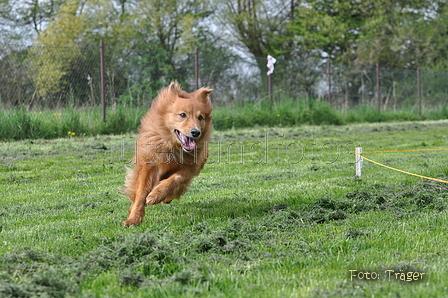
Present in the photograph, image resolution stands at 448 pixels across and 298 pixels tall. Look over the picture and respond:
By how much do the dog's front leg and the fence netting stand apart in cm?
797

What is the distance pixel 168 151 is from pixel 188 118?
385 millimetres

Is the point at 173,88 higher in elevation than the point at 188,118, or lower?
higher

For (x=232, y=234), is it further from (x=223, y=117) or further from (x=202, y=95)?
(x=223, y=117)

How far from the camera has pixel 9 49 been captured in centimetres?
1201

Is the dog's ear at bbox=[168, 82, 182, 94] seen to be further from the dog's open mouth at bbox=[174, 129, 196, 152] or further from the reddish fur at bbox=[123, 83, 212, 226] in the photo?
the dog's open mouth at bbox=[174, 129, 196, 152]

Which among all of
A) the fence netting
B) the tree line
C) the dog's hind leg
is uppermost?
the tree line

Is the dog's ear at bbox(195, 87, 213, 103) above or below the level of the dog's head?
above

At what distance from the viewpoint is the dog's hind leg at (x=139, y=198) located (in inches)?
173

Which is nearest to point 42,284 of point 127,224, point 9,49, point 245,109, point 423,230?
point 127,224

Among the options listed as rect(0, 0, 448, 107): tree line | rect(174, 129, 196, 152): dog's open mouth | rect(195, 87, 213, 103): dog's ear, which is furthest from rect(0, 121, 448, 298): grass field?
rect(0, 0, 448, 107): tree line

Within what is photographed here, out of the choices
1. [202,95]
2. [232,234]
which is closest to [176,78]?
[202,95]

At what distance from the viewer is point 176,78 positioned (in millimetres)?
16594

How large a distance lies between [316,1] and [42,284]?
30679 millimetres

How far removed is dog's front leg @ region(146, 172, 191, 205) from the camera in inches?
173
